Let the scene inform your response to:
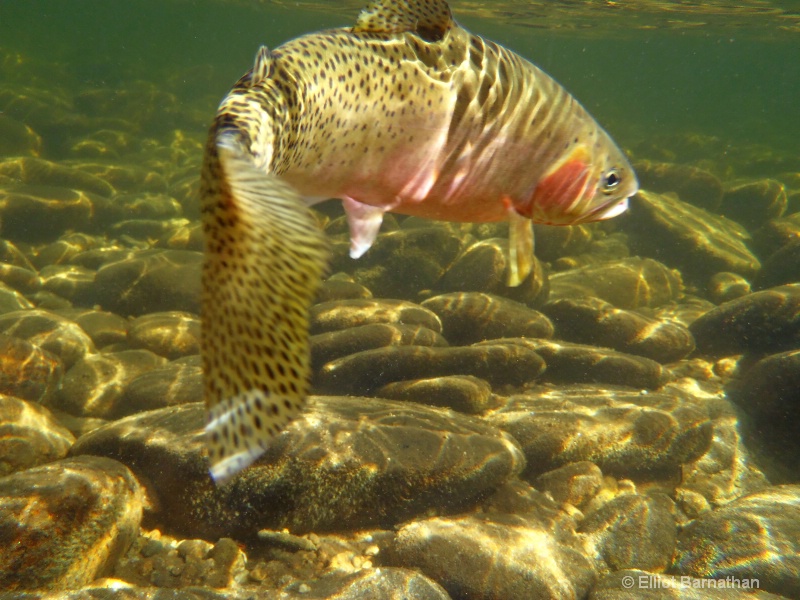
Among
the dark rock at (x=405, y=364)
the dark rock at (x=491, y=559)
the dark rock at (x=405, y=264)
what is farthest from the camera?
the dark rock at (x=405, y=264)

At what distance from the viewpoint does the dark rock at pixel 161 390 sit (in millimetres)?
5379

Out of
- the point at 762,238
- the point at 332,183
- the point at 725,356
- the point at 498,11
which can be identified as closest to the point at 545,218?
the point at 332,183

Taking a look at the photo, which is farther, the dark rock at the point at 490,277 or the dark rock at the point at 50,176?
the dark rock at the point at 50,176

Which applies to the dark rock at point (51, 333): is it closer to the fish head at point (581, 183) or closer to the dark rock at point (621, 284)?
the fish head at point (581, 183)

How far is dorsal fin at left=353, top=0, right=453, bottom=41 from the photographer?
4.64ft

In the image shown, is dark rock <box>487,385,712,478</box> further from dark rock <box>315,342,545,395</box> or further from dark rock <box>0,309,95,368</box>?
dark rock <box>0,309,95,368</box>

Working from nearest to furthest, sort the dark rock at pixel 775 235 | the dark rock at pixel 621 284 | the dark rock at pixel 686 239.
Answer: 1. the dark rock at pixel 621 284
2. the dark rock at pixel 686 239
3. the dark rock at pixel 775 235

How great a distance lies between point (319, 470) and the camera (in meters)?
3.99

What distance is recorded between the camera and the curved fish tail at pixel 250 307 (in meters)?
0.74

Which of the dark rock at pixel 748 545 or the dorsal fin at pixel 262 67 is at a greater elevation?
the dorsal fin at pixel 262 67

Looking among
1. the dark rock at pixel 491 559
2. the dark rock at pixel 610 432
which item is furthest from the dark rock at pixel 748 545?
the dark rock at pixel 491 559

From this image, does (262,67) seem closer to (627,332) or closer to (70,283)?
(627,332)

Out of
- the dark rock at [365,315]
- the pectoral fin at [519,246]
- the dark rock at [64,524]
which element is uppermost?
the pectoral fin at [519,246]

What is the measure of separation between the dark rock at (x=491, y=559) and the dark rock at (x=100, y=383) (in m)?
3.86
